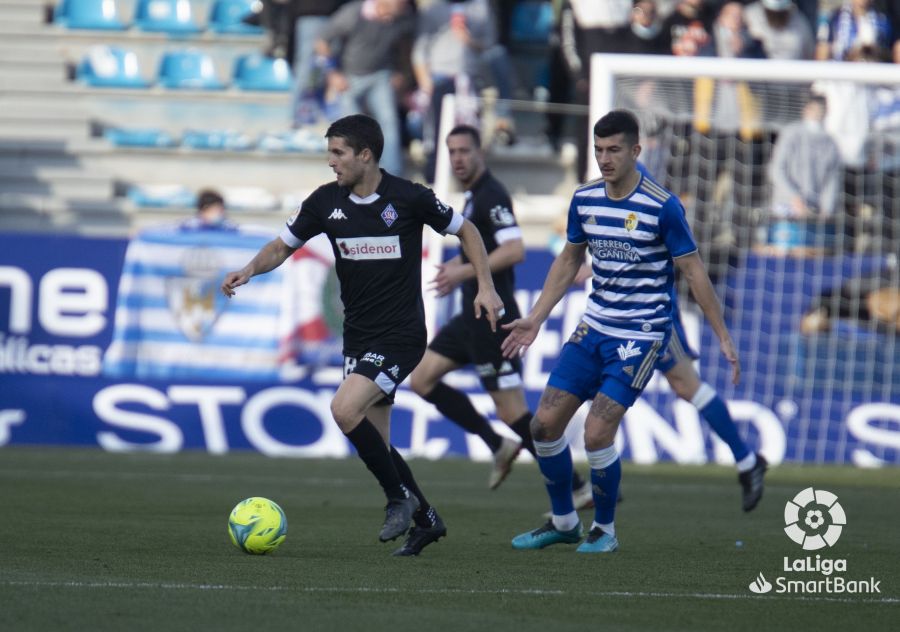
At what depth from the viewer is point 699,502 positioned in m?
10.8

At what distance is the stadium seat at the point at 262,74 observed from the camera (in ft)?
64.9

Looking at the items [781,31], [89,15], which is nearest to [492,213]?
[781,31]

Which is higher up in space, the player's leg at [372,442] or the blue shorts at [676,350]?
the player's leg at [372,442]

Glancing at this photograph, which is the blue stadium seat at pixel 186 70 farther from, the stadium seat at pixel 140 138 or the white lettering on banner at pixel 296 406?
the white lettering on banner at pixel 296 406

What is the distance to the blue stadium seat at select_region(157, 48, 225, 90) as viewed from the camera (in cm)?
1986

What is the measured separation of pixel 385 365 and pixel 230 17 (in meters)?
13.8

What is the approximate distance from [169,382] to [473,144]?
5.91 m

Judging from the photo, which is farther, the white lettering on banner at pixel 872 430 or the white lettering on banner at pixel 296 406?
the white lettering on banner at pixel 296 406

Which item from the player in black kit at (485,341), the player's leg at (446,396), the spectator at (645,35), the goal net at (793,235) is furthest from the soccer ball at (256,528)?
the spectator at (645,35)

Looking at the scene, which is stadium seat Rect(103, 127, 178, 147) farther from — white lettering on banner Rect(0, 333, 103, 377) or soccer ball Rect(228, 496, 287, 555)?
soccer ball Rect(228, 496, 287, 555)

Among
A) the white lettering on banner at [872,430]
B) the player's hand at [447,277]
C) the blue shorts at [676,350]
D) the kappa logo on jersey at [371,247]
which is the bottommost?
the white lettering on banner at [872,430]

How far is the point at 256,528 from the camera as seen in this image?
7.15m

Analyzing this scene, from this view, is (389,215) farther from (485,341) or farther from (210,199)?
(210,199)

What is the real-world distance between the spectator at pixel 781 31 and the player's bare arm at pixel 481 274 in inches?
422
